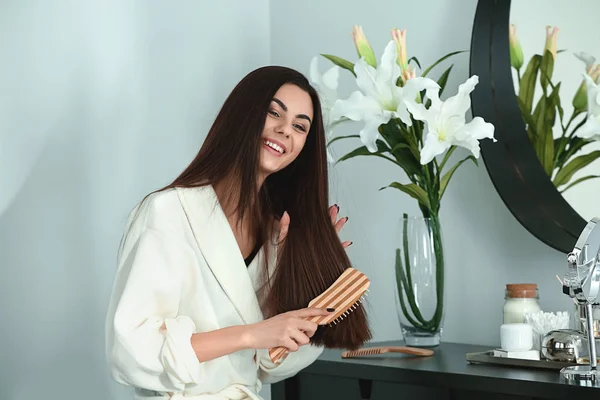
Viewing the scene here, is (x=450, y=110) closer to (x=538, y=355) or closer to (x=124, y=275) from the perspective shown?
(x=538, y=355)

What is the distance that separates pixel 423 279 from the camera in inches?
72.9

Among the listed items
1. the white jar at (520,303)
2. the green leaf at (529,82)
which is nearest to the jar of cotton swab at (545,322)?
the white jar at (520,303)

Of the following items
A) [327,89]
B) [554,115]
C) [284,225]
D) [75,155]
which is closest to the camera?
[284,225]

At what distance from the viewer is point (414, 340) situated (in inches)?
73.3

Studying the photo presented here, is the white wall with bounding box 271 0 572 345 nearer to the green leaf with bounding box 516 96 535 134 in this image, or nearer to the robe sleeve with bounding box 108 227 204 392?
the green leaf with bounding box 516 96 535 134

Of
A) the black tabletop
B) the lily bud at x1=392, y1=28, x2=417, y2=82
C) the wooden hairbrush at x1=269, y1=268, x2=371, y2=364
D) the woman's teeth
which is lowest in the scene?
the black tabletop

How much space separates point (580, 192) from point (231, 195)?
0.73 metres

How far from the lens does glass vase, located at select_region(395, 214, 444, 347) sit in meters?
1.85

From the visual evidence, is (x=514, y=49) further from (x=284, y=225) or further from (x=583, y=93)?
(x=284, y=225)

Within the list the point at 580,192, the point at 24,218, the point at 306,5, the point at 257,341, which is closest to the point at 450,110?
the point at 580,192

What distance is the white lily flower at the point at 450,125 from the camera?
174 cm

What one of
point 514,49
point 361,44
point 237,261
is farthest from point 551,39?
point 237,261

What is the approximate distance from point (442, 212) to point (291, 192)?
18.4 inches

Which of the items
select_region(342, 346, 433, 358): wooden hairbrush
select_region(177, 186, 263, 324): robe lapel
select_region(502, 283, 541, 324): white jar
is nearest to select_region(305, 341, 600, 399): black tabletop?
select_region(342, 346, 433, 358): wooden hairbrush
